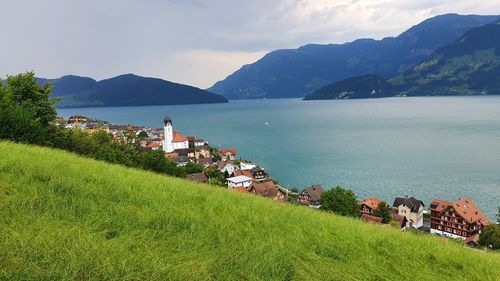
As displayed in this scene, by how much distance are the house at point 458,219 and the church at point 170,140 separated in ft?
212

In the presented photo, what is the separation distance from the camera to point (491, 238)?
105ft

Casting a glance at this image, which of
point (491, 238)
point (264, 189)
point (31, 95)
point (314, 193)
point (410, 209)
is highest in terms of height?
point (31, 95)

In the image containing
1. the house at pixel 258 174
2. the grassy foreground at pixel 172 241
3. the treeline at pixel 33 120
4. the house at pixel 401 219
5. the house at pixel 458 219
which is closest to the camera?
the grassy foreground at pixel 172 241

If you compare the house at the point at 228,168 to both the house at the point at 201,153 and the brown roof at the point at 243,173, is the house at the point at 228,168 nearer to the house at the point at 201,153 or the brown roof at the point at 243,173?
the brown roof at the point at 243,173

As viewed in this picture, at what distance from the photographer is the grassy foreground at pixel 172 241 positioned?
429cm

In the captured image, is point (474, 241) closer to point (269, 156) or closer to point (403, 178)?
point (403, 178)

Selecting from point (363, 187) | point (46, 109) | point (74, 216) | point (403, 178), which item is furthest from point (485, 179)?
point (74, 216)

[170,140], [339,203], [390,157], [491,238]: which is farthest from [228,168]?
[491,238]

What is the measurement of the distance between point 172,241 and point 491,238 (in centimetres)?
3601

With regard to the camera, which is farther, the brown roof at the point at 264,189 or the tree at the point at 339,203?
the brown roof at the point at 264,189

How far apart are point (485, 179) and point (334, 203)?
135 feet

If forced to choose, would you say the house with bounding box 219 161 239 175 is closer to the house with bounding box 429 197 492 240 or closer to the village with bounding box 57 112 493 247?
the village with bounding box 57 112 493 247

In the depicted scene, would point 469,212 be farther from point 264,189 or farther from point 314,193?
point 264,189

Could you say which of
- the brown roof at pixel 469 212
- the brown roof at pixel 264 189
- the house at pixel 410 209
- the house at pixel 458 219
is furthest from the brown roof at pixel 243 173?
the brown roof at pixel 469 212
